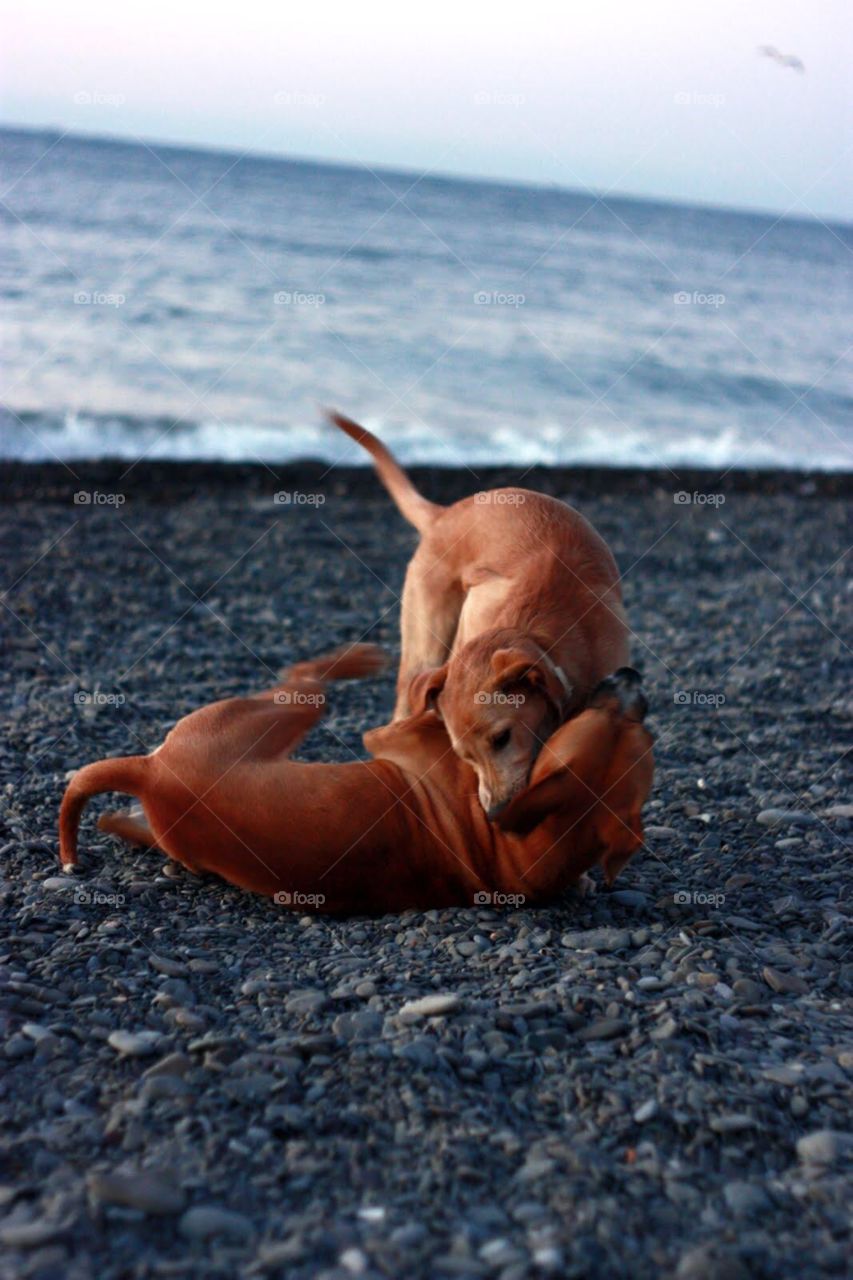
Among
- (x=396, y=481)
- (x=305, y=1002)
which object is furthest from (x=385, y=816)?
(x=396, y=481)

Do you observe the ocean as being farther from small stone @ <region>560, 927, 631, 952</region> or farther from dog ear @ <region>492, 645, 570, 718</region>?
small stone @ <region>560, 927, 631, 952</region>

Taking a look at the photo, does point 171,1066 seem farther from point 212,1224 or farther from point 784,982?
point 784,982

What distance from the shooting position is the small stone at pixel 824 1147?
300cm

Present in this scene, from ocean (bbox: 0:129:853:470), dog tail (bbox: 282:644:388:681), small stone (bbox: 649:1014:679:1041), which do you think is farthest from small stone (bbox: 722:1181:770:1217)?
ocean (bbox: 0:129:853:470)

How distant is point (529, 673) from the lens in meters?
4.69

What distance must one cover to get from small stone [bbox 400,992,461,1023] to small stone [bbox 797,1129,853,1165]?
1.04 metres

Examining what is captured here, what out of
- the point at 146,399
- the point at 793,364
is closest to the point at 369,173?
the point at 793,364

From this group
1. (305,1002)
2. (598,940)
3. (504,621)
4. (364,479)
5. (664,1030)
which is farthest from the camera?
(364,479)

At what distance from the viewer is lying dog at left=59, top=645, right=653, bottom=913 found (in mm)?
4320

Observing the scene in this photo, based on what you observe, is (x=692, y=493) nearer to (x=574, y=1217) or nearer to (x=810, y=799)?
(x=810, y=799)

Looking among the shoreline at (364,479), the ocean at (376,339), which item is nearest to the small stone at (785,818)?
the shoreline at (364,479)

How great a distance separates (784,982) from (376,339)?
61.6 ft

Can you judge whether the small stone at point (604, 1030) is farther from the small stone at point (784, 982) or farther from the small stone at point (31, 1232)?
the small stone at point (31, 1232)

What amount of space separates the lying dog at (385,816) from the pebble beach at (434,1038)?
14 centimetres
